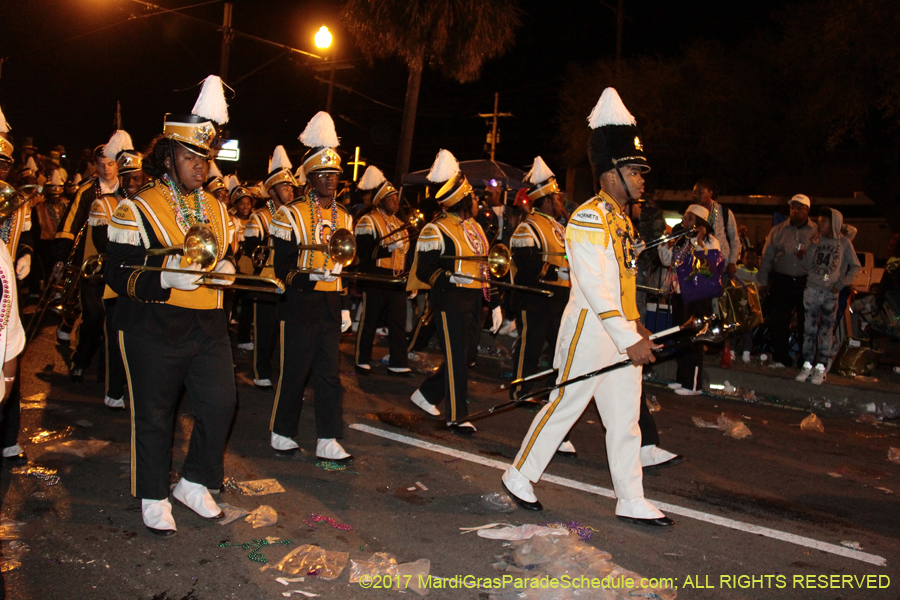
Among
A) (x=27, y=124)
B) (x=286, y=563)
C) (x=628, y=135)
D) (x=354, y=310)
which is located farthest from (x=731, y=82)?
(x=27, y=124)

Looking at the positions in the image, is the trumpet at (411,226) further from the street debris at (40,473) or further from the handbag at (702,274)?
the street debris at (40,473)

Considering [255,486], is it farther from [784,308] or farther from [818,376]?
[784,308]

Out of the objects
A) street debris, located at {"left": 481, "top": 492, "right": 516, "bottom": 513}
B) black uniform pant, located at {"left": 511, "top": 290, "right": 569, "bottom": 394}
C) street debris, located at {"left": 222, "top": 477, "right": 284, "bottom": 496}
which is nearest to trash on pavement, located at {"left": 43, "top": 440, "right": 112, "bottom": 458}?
street debris, located at {"left": 222, "top": 477, "right": 284, "bottom": 496}

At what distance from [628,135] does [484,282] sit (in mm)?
2351

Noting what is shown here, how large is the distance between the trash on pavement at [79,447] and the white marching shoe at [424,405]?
2757 mm

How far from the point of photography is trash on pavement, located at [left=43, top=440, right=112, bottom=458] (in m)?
5.59

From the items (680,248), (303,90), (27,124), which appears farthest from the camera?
(303,90)

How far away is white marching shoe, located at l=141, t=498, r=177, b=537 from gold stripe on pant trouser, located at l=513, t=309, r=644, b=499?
2.11 meters

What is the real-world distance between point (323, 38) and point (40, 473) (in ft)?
52.4

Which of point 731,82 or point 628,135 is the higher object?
point 731,82

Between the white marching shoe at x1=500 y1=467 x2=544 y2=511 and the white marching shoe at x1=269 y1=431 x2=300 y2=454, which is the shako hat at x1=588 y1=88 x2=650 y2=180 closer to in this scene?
the white marching shoe at x1=500 y1=467 x2=544 y2=511

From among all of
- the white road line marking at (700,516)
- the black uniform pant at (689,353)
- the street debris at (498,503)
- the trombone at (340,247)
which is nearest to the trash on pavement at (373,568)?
the street debris at (498,503)

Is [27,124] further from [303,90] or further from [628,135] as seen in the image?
[628,135]

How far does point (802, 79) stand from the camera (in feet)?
77.3
